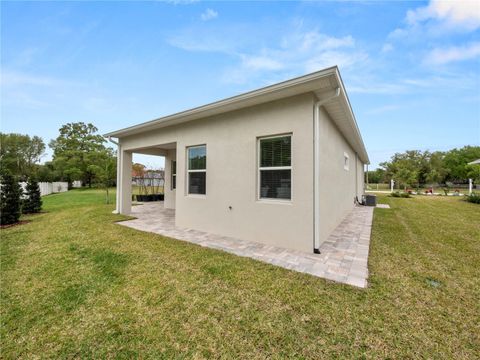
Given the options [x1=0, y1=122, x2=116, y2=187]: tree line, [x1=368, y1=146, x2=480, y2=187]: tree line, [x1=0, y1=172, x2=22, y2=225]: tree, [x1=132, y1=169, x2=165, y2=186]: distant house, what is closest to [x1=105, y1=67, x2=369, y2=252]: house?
[x1=0, y1=172, x2=22, y2=225]: tree

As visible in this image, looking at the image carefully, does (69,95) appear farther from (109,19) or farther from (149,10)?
(149,10)

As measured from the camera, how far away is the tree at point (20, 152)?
1170 inches

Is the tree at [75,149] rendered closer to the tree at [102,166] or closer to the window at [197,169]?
the tree at [102,166]

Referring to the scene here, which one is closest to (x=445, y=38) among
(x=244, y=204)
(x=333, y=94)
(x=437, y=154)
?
Answer: (x=333, y=94)

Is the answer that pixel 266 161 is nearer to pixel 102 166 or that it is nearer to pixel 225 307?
pixel 225 307

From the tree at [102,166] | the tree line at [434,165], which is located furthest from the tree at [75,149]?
the tree line at [434,165]

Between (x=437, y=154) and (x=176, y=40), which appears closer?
(x=176, y=40)

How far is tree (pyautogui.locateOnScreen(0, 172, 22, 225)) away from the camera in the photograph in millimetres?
7234

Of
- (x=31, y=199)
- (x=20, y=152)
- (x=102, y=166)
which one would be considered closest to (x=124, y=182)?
(x=31, y=199)

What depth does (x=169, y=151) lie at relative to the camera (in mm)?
10125

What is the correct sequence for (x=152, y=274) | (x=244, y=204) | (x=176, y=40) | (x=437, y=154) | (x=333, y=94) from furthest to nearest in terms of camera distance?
(x=437, y=154) → (x=176, y=40) → (x=244, y=204) → (x=333, y=94) → (x=152, y=274)

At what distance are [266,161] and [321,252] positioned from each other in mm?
2334

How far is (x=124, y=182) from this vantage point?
863 centimetres

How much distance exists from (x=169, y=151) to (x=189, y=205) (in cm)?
498
